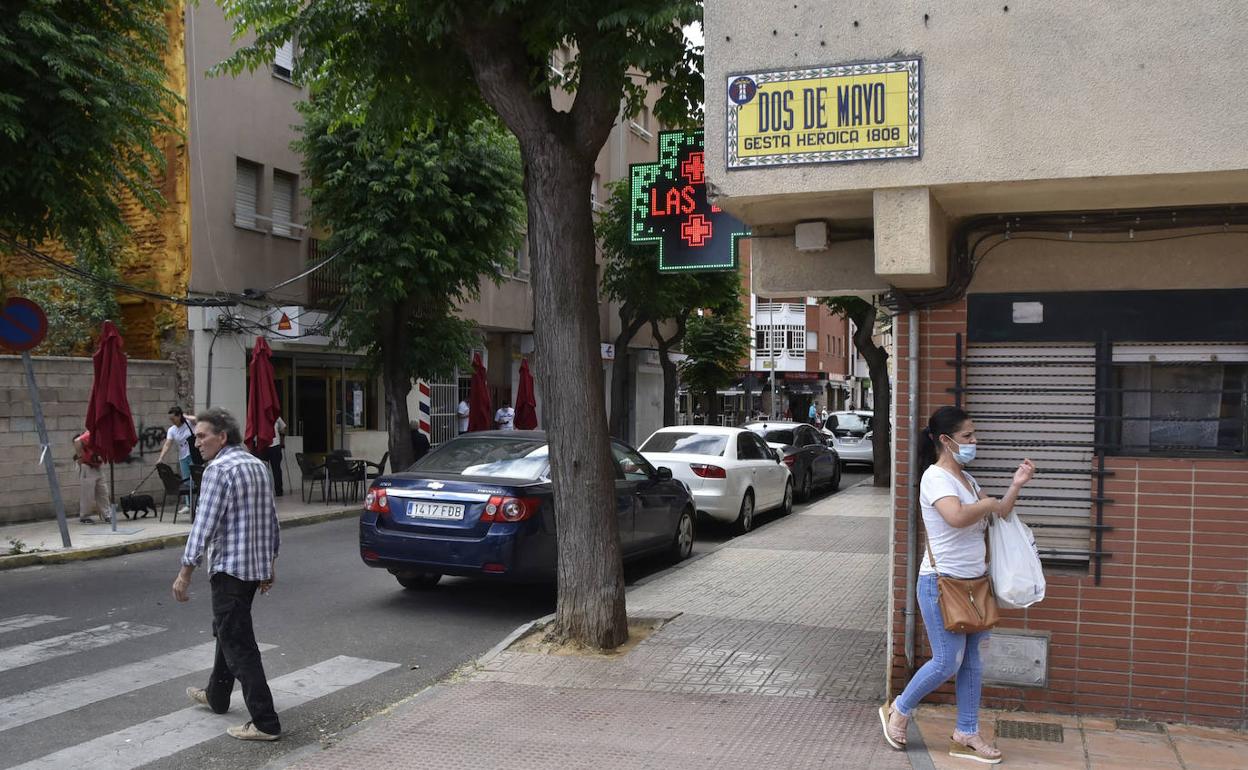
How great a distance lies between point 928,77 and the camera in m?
5.34

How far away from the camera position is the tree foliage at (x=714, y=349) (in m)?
35.6

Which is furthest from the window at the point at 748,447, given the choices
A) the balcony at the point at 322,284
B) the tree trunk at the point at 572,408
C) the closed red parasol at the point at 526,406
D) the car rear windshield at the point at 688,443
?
the balcony at the point at 322,284

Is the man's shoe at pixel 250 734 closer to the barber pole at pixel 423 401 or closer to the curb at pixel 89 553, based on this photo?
the curb at pixel 89 553

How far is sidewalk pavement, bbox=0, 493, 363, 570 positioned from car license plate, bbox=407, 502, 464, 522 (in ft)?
17.6

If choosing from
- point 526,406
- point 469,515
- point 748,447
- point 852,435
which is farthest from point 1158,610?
point 852,435

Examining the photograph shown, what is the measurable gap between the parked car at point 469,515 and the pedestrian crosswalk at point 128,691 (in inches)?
56.2

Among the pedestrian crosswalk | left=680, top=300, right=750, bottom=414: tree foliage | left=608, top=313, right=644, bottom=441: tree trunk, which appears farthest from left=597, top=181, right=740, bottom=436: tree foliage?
the pedestrian crosswalk

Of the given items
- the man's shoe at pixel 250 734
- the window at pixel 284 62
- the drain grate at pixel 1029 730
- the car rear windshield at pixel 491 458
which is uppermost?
the window at pixel 284 62

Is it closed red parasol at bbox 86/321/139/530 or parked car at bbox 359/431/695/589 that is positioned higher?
closed red parasol at bbox 86/321/139/530

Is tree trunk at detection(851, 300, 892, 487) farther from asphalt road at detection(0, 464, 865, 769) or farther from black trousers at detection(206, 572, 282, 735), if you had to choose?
black trousers at detection(206, 572, 282, 735)

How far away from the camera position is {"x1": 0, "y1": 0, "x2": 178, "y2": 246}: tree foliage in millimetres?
9992

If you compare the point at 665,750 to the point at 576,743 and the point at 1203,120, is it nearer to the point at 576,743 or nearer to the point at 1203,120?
the point at 576,743

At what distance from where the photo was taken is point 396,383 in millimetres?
19438

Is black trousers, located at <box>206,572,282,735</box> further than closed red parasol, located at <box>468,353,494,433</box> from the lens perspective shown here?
No
